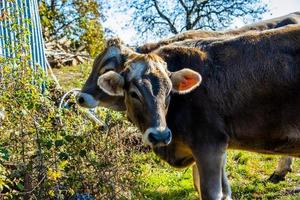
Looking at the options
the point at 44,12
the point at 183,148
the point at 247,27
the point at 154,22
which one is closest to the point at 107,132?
the point at 183,148

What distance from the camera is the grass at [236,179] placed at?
8.30 meters

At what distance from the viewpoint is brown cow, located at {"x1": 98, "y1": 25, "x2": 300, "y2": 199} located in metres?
5.86

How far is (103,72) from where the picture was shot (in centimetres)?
730

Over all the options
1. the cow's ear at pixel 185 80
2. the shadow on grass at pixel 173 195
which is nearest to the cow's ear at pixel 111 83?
the cow's ear at pixel 185 80

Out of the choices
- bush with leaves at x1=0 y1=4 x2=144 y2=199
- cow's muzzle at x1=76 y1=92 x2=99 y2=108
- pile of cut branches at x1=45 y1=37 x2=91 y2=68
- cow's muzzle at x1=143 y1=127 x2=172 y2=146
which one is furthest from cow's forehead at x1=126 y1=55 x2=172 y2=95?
pile of cut branches at x1=45 y1=37 x2=91 y2=68

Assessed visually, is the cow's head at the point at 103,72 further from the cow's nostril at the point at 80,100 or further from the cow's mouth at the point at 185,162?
the cow's mouth at the point at 185,162

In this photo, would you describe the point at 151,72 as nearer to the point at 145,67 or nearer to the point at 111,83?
the point at 145,67

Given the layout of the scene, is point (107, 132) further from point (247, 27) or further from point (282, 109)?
point (247, 27)

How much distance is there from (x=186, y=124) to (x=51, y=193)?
1.68m

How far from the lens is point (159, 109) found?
5.50m

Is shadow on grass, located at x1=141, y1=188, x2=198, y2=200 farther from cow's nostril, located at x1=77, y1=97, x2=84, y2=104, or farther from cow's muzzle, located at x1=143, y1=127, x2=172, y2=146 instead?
cow's muzzle, located at x1=143, y1=127, x2=172, y2=146

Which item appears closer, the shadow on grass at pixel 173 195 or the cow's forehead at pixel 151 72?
the cow's forehead at pixel 151 72

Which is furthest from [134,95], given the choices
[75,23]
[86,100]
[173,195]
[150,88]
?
[75,23]

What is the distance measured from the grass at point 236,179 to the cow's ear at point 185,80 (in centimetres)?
190
